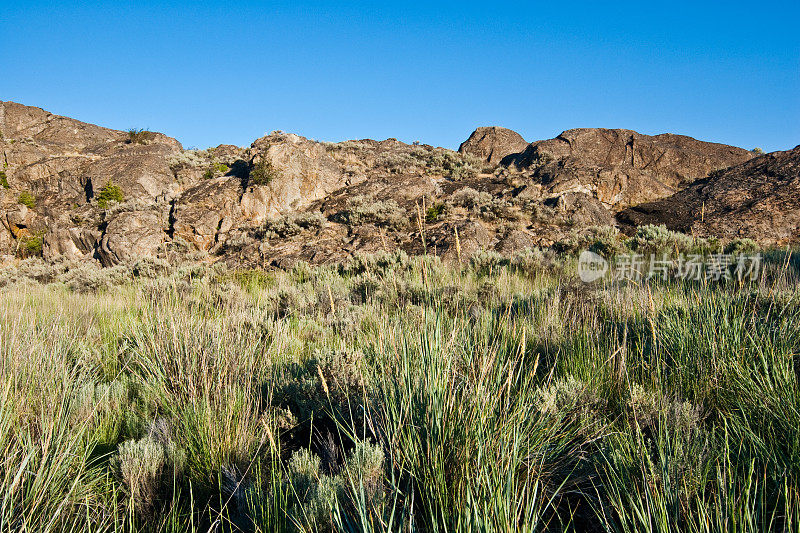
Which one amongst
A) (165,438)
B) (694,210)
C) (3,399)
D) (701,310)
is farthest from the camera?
(694,210)

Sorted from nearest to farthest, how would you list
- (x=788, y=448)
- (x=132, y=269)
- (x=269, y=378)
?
(x=788, y=448), (x=269, y=378), (x=132, y=269)

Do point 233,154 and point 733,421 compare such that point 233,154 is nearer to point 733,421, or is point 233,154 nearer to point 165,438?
point 165,438

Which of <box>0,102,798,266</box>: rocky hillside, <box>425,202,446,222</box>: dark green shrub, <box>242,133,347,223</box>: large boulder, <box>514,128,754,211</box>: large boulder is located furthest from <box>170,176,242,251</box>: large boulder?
<box>514,128,754,211</box>: large boulder

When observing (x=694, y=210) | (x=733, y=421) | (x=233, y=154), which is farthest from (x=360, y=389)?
(x=233, y=154)

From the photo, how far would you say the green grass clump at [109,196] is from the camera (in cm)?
1497

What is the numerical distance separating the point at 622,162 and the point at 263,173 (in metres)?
12.9

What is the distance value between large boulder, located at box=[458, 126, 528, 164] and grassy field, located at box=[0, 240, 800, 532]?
652 inches

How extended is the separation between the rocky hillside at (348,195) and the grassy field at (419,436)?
21.6 feet

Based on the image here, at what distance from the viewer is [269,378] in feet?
9.77

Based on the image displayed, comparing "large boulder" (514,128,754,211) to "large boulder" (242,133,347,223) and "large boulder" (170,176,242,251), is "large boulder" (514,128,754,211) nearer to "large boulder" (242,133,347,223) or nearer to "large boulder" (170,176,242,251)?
"large boulder" (242,133,347,223)

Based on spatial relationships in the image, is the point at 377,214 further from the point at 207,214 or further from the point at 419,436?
the point at 419,436

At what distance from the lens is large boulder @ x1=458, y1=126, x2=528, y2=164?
19.3 m

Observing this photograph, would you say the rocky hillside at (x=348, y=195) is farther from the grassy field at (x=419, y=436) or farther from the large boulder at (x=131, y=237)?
the grassy field at (x=419, y=436)

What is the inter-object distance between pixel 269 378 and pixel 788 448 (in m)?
2.83
